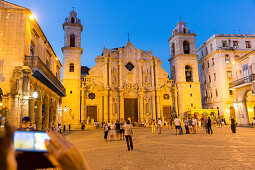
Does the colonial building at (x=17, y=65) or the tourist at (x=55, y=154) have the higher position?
the colonial building at (x=17, y=65)

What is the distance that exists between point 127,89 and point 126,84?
3.21ft

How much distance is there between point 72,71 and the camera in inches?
1442

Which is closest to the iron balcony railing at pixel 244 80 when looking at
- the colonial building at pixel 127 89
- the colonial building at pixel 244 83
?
the colonial building at pixel 244 83

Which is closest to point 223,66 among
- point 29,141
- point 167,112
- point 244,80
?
point 244,80

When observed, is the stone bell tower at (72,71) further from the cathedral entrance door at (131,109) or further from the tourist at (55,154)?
the tourist at (55,154)

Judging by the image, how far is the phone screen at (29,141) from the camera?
1.97 m

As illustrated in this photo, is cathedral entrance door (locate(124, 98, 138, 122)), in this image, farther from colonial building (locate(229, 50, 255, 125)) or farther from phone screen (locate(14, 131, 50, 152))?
phone screen (locate(14, 131, 50, 152))

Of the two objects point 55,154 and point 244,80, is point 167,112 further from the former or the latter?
point 55,154

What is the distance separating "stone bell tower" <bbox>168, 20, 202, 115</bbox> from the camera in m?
39.5

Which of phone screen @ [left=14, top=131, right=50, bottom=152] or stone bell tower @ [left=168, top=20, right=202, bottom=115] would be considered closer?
phone screen @ [left=14, top=131, right=50, bottom=152]

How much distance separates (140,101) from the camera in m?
38.7

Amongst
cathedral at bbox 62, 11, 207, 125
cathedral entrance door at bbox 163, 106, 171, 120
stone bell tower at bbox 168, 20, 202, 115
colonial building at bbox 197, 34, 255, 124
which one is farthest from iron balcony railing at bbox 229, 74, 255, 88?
cathedral entrance door at bbox 163, 106, 171, 120

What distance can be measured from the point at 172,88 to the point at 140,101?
22.7 ft

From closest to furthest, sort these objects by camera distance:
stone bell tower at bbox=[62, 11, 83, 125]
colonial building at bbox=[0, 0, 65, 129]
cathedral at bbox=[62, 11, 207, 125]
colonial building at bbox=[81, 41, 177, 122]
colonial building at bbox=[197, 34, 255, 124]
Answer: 1. colonial building at bbox=[0, 0, 65, 129]
2. stone bell tower at bbox=[62, 11, 83, 125]
3. cathedral at bbox=[62, 11, 207, 125]
4. colonial building at bbox=[81, 41, 177, 122]
5. colonial building at bbox=[197, 34, 255, 124]
